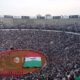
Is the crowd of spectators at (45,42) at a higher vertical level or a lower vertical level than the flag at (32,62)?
higher

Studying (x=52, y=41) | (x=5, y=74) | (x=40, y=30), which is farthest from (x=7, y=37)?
(x=5, y=74)

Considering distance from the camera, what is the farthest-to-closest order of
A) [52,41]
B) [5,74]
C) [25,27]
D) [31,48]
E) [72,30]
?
[25,27] → [72,30] → [52,41] → [31,48] → [5,74]

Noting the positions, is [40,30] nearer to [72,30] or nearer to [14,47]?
[72,30]

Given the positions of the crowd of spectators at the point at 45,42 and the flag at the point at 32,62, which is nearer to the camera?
the flag at the point at 32,62

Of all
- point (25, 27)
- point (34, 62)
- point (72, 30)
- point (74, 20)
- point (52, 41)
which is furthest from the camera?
point (74, 20)

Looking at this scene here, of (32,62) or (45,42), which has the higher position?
(45,42)

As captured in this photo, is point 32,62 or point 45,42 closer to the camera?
point 32,62

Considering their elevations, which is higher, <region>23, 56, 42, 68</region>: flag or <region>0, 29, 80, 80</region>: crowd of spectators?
<region>0, 29, 80, 80</region>: crowd of spectators

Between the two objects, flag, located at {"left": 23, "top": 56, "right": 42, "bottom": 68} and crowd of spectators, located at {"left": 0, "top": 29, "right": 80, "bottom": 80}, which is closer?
flag, located at {"left": 23, "top": 56, "right": 42, "bottom": 68}
